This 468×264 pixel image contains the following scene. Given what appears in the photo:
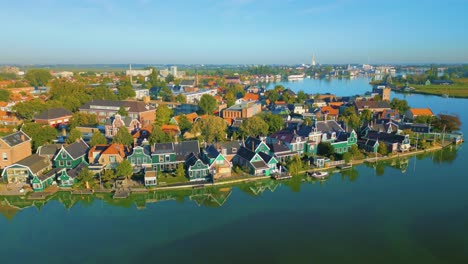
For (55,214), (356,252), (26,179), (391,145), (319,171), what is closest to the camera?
(356,252)

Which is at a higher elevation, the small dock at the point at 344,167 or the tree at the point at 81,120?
the tree at the point at 81,120

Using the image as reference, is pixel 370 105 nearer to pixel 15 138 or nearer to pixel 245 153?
pixel 245 153

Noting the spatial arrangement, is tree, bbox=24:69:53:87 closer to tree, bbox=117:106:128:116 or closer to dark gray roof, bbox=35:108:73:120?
dark gray roof, bbox=35:108:73:120

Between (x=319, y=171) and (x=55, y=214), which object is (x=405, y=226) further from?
(x=55, y=214)

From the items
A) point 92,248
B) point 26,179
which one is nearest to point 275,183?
point 92,248

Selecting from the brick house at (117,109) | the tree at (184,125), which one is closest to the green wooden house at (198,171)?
the tree at (184,125)

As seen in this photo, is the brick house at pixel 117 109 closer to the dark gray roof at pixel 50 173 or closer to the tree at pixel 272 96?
the dark gray roof at pixel 50 173

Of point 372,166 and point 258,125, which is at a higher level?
point 258,125

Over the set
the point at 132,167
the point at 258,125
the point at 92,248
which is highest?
the point at 258,125
